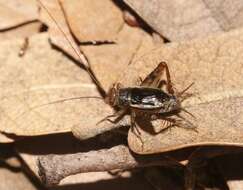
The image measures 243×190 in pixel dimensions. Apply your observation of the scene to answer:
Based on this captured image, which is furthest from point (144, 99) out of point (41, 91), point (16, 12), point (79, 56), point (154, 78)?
point (16, 12)

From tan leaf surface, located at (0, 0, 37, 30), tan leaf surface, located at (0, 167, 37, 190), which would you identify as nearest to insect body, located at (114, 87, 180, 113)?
tan leaf surface, located at (0, 167, 37, 190)

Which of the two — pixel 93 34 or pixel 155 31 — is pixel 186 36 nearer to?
pixel 155 31

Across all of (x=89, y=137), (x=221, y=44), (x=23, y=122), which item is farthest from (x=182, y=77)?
(x=23, y=122)

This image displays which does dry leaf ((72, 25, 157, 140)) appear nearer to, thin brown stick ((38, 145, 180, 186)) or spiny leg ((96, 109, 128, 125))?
spiny leg ((96, 109, 128, 125))

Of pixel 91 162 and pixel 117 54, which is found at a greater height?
pixel 117 54

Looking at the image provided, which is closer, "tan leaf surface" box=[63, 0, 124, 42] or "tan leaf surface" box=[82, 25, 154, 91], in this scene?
"tan leaf surface" box=[82, 25, 154, 91]

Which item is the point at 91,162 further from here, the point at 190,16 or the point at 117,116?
the point at 190,16

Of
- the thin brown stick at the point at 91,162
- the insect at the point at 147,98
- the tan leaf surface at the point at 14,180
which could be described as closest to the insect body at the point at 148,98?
the insect at the point at 147,98

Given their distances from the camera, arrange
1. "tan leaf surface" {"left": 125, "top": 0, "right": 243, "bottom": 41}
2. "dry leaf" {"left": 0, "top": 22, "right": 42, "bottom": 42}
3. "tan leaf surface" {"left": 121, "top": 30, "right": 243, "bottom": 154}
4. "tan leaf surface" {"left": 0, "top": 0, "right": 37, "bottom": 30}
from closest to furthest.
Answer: "tan leaf surface" {"left": 121, "top": 30, "right": 243, "bottom": 154}, "tan leaf surface" {"left": 125, "top": 0, "right": 243, "bottom": 41}, "tan leaf surface" {"left": 0, "top": 0, "right": 37, "bottom": 30}, "dry leaf" {"left": 0, "top": 22, "right": 42, "bottom": 42}
